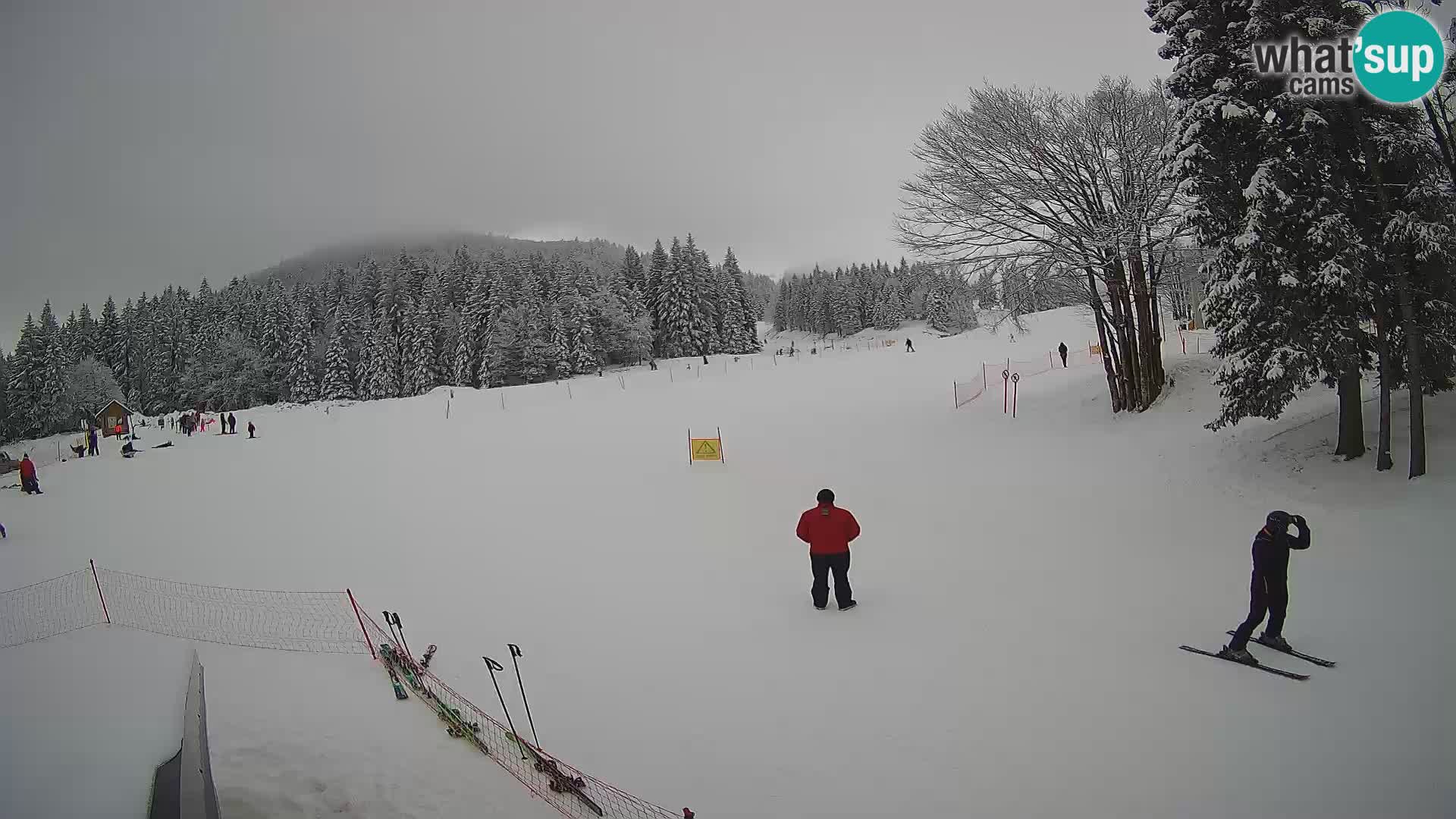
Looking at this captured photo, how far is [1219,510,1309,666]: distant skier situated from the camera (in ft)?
18.2

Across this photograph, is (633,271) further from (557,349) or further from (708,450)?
(708,450)

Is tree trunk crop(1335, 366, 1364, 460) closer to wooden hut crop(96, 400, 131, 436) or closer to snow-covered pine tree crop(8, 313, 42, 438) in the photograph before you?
snow-covered pine tree crop(8, 313, 42, 438)

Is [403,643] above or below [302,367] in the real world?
below

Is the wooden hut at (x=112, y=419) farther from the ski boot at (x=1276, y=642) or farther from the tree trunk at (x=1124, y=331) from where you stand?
the ski boot at (x=1276, y=642)

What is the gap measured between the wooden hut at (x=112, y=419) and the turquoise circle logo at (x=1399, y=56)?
51.7 m

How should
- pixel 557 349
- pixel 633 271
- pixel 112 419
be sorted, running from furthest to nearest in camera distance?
pixel 633 271
pixel 557 349
pixel 112 419

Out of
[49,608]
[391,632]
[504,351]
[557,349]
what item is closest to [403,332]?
[504,351]

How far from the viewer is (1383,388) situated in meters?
9.29

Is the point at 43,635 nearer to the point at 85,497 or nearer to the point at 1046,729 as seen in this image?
A: the point at 1046,729

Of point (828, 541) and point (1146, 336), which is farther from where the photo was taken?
point (1146, 336)

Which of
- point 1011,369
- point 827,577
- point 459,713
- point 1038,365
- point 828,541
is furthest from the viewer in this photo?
point 1038,365

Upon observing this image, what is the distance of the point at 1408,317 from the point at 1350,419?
1890mm

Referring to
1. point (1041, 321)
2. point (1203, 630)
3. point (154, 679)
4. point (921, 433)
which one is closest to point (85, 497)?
point (154, 679)

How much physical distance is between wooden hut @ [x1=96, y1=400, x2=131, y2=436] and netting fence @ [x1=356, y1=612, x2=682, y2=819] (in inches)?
1682
